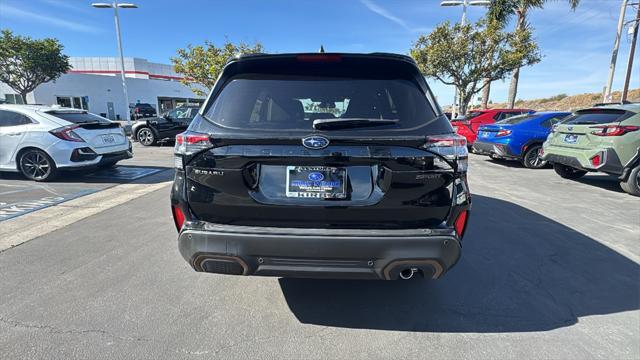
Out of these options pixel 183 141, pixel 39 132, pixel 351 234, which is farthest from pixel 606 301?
pixel 39 132

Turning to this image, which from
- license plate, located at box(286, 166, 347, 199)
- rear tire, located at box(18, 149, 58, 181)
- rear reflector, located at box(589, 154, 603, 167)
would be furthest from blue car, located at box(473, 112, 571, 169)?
rear tire, located at box(18, 149, 58, 181)

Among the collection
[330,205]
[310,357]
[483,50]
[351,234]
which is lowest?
[310,357]

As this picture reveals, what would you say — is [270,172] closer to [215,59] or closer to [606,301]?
[606,301]

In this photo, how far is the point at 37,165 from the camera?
22.5 feet

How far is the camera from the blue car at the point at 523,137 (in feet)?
30.1

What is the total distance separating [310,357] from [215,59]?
86.1 feet

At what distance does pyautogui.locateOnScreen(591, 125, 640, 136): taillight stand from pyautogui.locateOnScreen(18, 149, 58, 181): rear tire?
1055cm

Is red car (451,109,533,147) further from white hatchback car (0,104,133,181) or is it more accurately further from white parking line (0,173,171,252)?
white hatchback car (0,104,133,181)

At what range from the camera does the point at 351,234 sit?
6.70 ft

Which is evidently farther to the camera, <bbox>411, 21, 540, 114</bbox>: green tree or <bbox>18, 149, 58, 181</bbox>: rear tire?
<bbox>411, 21, 540, 114</bbox>: green tree

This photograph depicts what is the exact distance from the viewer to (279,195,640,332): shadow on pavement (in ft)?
8.24

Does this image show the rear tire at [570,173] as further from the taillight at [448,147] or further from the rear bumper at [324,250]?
the rear bumper at [324,250]

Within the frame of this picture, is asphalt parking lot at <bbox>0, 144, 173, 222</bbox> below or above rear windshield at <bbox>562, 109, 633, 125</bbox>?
below

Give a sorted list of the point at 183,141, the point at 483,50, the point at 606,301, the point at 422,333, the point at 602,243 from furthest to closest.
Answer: the point at 483,50, the point at 602,243, the point at 606,301, the point at 422,333, the point at 183,141
